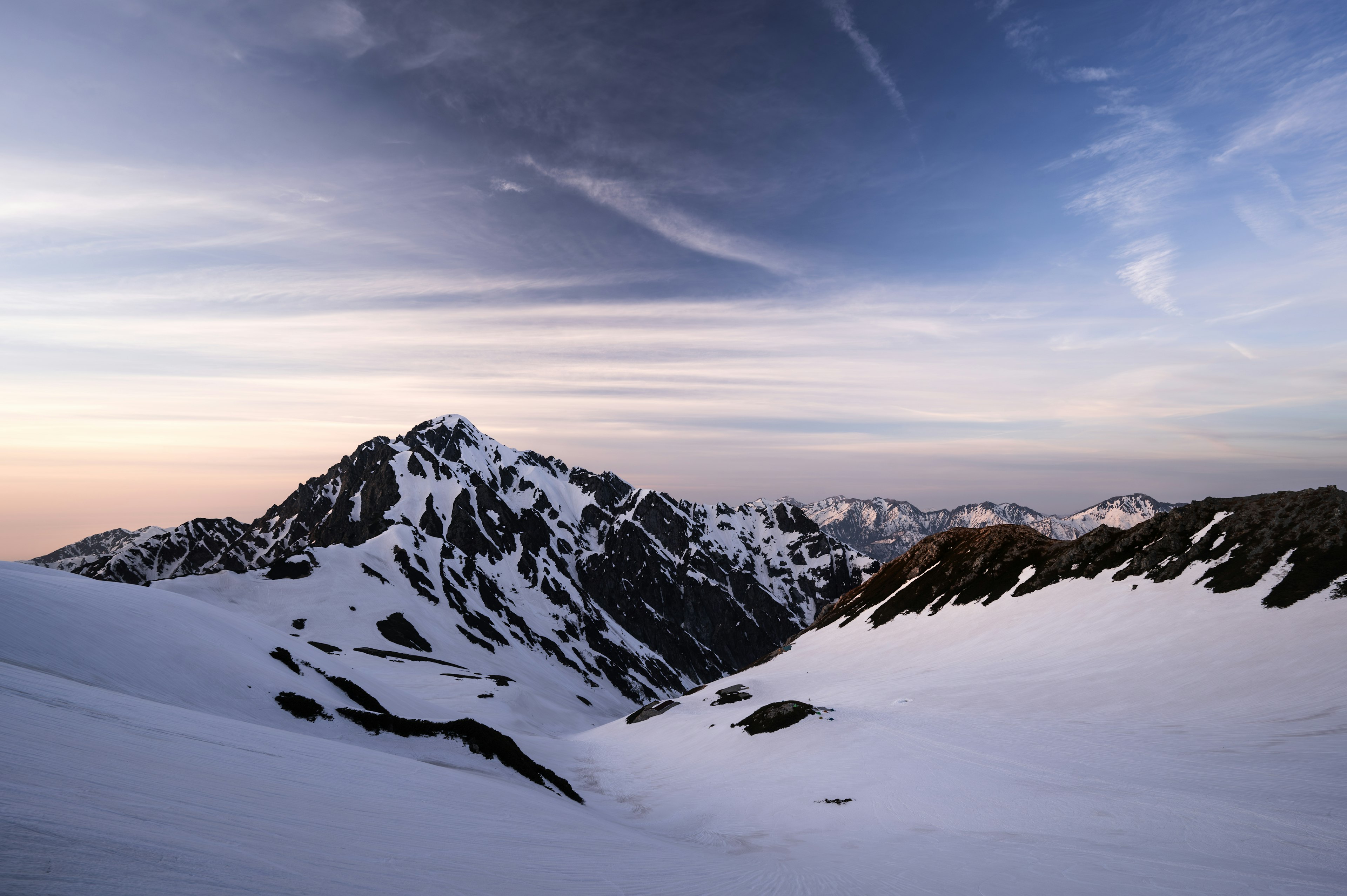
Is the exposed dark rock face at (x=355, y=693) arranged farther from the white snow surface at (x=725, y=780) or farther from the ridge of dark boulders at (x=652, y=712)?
the ridge of dark boulders at (x=652, y=712)

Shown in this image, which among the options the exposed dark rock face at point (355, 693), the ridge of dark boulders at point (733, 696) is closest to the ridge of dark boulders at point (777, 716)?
the ridge of dark boulders at point (733, 696)

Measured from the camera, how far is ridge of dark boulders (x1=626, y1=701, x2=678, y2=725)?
6756 centimetres

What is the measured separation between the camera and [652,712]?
70375 mm

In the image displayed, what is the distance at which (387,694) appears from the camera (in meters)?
41.2

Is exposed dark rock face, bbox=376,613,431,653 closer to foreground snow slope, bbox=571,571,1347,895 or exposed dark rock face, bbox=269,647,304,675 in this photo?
foreground snow slope, bbox=571,571,1347,895

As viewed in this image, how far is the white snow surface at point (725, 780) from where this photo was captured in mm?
9000

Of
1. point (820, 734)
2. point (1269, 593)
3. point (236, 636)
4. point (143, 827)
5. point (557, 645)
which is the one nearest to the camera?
point (143, 827)

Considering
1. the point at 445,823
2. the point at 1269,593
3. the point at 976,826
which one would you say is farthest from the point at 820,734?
the point at 1269,593

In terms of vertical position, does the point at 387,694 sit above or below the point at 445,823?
below

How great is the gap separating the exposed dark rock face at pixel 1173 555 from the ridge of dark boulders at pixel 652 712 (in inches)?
1226

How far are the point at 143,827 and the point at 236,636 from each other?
29.3m

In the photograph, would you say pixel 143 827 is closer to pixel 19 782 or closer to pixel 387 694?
pixel 19 782

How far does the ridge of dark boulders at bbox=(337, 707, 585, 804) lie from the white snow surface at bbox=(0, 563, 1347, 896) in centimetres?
75

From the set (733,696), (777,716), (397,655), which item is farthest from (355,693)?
(397,655)
